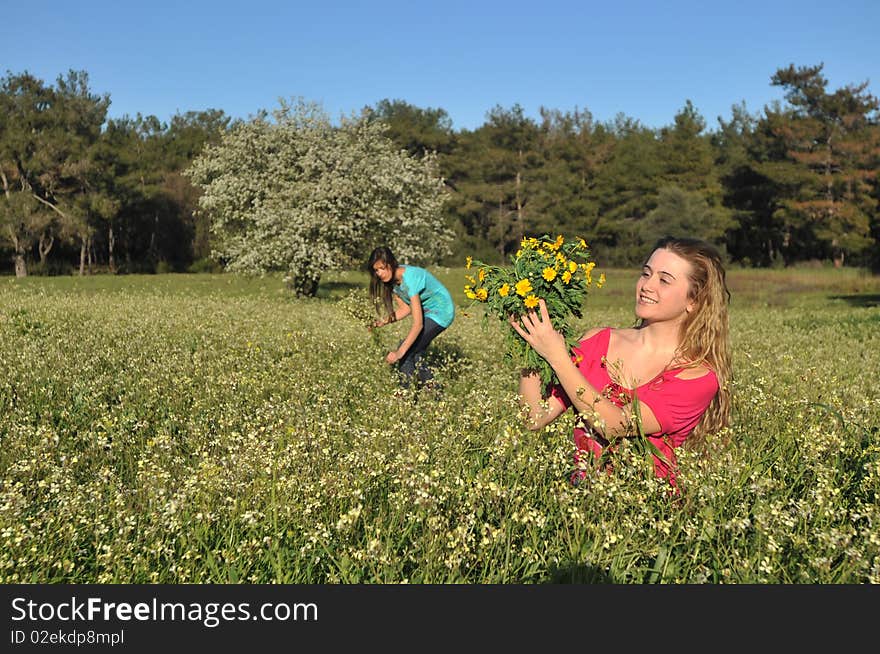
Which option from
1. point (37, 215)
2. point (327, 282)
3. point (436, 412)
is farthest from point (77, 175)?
point (436, 412)

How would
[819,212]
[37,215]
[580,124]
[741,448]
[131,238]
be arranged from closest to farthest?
1. [741,448]
2. [37,215]
3. [819,212]
4. [131,238]
5. [580,124]

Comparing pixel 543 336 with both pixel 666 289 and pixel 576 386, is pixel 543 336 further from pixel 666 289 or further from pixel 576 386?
pixel 666 289

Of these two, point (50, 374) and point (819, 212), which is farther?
point (819, 212)

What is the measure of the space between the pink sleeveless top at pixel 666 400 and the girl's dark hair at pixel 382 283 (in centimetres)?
537

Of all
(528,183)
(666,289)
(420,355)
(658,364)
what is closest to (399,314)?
(420,355)

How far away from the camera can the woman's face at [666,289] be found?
4184 mm

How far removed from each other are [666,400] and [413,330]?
17.2ft

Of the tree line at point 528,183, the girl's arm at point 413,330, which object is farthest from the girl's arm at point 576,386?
the tree line at point 528,183

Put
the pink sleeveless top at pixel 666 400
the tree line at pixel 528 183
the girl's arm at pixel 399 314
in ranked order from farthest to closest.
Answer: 1. the tree line at pixel 528 183
2. the girl's arm at pixel 399 314
3. the pink sleeveless top at pixel 666 400

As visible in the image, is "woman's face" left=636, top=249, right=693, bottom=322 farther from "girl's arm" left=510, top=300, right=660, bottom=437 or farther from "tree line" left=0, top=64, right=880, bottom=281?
"tree line" left=0, top=64, right=880, bottom=281

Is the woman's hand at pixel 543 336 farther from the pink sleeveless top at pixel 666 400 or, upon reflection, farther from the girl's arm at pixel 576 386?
the pink sleeveless top at pixel 666 400

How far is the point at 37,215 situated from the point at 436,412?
6136cm

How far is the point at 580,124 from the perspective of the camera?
95875 millimetres

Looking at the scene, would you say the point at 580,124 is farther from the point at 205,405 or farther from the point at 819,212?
the point at 205,405
